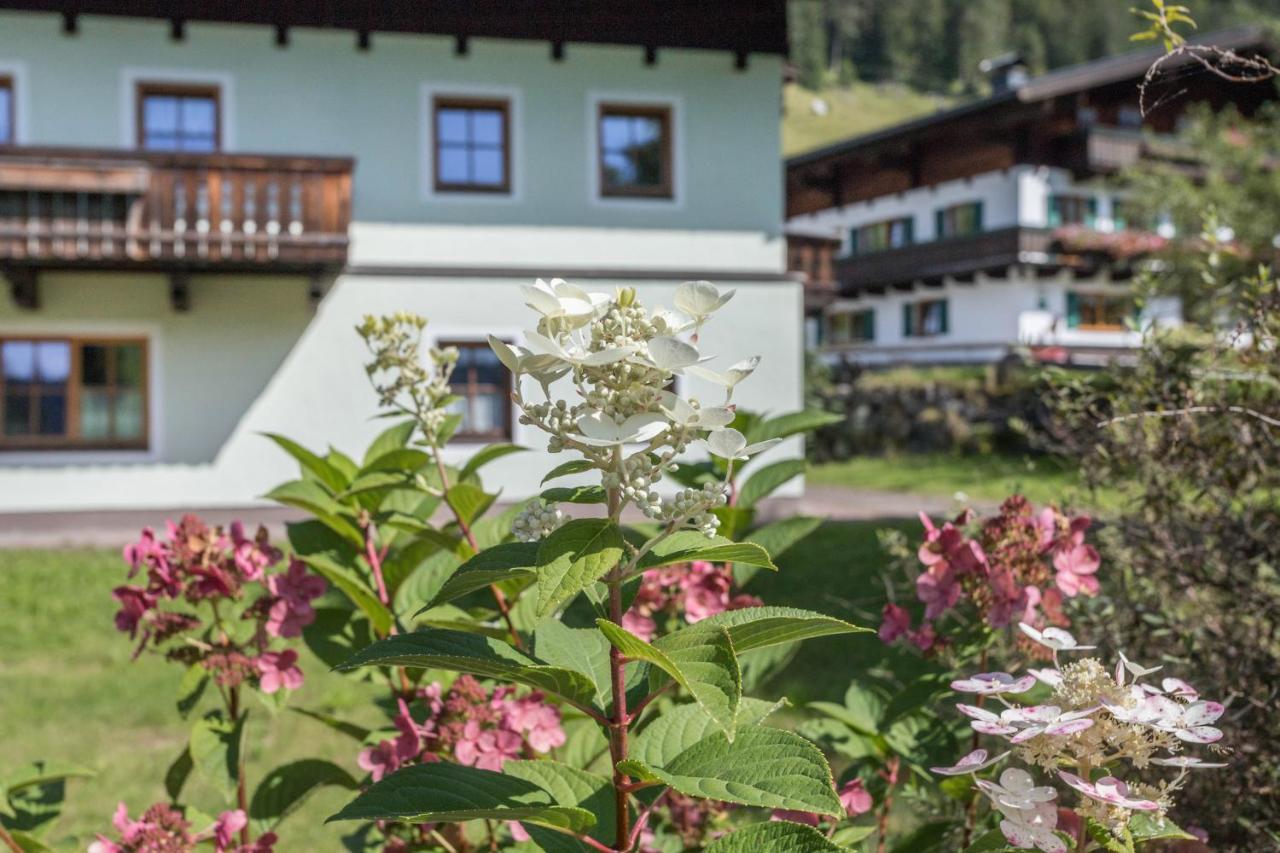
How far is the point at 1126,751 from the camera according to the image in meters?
1.05

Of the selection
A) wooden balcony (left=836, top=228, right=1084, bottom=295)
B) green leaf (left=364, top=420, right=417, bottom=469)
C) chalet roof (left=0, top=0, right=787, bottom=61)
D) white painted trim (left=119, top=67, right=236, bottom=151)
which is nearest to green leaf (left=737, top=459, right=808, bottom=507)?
green leaf (left=364, top=420, right=417, bottom=469)

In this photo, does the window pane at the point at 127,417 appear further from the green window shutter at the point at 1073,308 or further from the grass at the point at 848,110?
the grass at the point at 848,110

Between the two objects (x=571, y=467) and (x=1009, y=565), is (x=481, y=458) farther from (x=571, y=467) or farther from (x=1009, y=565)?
(x=1009, y=565)

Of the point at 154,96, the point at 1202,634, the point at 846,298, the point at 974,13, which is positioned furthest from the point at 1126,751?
the point at 974,13

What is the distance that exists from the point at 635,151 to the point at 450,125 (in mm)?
2249

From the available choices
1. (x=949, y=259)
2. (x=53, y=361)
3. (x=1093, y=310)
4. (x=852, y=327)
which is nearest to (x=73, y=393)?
(x=53, y=361)

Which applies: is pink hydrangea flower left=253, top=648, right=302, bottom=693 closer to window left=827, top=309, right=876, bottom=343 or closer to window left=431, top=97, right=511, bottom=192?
window left=431, top=97, right=511, bottom=192

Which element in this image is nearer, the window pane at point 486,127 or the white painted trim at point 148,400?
the white painted trim at point 148,400

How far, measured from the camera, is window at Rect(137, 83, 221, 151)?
43.0 ft

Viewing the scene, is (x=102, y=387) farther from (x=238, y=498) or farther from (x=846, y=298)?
(x=846, y=298)

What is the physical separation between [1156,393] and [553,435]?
80.1 inches

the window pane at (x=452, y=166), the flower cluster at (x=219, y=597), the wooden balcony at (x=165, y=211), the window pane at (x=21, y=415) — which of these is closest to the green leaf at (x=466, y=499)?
the flower cluster at (x=219, y=597)

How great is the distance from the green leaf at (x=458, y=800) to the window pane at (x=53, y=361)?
44.6ft

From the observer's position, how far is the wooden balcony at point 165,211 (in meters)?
11.8
